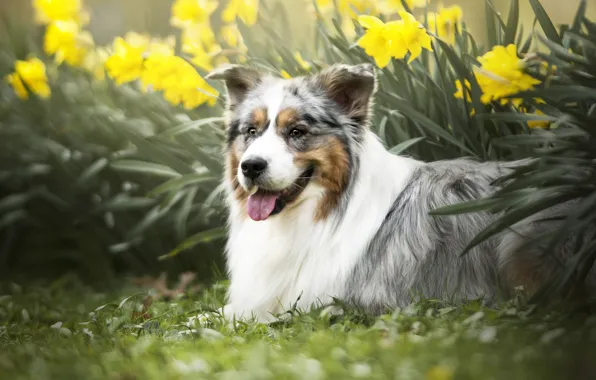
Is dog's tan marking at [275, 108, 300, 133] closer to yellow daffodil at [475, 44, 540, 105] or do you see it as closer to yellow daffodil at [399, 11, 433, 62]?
yellow daffodil at [399, 11, 433, 62]

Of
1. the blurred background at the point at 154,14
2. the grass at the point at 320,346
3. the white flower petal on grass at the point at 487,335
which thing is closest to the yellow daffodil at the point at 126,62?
the blurred background at the point at 154,14

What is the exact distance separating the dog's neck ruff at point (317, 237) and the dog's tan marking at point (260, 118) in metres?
0.39

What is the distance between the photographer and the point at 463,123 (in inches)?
191

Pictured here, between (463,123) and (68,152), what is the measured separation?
10.3 ft

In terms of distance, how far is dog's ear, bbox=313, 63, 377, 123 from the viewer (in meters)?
4.15

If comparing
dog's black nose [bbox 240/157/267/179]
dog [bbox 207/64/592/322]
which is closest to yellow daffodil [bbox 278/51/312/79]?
dog [bbox 207/64/592/322]

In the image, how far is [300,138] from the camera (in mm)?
4086

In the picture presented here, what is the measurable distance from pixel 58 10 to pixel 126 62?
1.08 m

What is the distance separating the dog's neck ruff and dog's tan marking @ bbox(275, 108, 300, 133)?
1.08 feet

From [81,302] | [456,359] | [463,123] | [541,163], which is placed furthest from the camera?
[81,302]

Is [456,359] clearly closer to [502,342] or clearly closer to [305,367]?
[502,342]

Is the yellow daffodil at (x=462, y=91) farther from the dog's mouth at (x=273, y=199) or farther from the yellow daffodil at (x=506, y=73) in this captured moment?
the dog's mouth at (x=273, y=199)

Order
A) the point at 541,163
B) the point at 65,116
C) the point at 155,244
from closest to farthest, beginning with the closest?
the point at 541,163, the point at 155,244, the point at 65,116

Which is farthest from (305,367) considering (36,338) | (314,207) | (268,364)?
(36,338)
